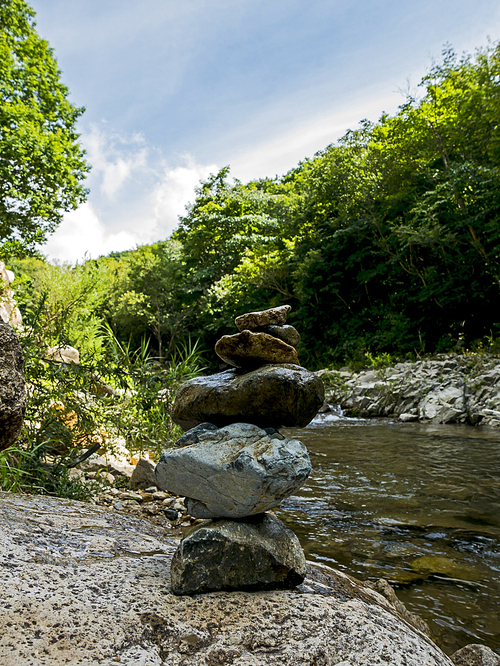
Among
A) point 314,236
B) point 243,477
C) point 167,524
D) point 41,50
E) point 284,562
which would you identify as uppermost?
point 41,50

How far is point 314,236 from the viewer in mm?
21641

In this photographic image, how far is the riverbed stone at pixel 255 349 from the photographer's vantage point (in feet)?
9.26

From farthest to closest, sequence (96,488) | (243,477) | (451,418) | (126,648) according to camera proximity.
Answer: (451,418) → (96,488) → (243,477) → (126,648)

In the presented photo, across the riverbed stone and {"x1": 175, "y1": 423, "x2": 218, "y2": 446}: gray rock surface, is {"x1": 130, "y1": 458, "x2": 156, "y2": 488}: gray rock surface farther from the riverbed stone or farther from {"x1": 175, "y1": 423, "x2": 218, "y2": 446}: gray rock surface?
the riverbed stone

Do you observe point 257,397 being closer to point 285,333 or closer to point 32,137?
point 285,333

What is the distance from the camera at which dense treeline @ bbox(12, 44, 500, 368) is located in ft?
48.4

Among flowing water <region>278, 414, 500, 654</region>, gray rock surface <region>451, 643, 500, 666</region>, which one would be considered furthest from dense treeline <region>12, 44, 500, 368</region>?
gray rock surface <region>451, 643, 500, 666</region>

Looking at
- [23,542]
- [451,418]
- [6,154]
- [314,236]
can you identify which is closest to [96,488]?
[23,542]

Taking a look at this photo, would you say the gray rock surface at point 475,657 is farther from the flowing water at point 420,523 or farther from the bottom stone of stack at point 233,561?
the bottom stone of stack at point 233,561

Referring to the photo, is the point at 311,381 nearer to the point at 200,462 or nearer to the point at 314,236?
the point at 200,462

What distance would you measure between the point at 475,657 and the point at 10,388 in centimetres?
299

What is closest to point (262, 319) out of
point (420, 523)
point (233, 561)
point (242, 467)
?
point (242, 467)

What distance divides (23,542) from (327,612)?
1799 mm

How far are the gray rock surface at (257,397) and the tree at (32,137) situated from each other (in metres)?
15.0
